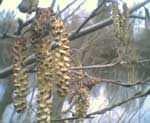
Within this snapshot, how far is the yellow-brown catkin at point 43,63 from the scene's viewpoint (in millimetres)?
686

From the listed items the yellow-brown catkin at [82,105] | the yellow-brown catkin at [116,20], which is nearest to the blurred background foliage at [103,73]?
the yellow-brown catkin at [82,105]

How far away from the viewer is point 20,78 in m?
0.75

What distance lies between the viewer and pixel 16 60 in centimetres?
77

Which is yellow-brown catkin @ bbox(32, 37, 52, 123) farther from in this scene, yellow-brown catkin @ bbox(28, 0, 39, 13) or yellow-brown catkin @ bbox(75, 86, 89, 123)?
yellow-brown catkin @ bbox(75, 86, 89, 123)

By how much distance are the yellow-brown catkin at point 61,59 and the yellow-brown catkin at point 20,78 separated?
0.24 feet

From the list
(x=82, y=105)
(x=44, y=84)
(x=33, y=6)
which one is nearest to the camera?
(x=44, y=84)

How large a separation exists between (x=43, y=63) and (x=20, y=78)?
0.20ft

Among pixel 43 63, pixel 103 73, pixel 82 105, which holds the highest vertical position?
pixel 43 63

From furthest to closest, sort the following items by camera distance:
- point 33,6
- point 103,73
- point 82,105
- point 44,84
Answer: point 103,73 < point 82,105 < point 33,6 < point 44,84

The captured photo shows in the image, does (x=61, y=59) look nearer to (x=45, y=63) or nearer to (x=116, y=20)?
(x=45, y=63)

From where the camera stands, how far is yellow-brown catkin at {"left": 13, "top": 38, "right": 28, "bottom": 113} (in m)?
0.72

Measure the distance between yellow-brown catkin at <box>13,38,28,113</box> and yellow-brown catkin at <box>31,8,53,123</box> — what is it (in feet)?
0.13

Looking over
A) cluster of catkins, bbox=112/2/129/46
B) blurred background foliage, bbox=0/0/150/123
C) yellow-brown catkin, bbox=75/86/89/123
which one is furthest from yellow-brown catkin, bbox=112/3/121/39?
blurred background foliage, bbox=0/0/150/123

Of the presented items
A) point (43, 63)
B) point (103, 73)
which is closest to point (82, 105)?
point (43, 63)
